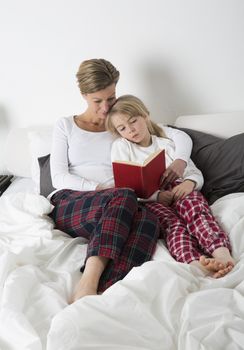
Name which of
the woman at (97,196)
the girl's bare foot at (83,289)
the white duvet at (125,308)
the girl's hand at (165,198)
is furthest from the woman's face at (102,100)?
the girl's bare foot at (83,289)

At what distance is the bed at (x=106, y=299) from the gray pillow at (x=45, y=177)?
0.22 meters

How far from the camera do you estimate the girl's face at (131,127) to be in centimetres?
166

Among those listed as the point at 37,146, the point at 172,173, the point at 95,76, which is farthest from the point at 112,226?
the point at 37,146

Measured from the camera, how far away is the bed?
2.90ft

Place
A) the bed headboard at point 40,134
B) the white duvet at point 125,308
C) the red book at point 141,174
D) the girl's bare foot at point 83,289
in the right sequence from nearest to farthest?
1. the white duvet at point 125,308
2. the girl's bare foot at point 83,289
3. the red book at point 141,174
4. the bed headboard at point 40,134

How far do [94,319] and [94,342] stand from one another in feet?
0.19

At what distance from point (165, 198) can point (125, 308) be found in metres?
0.68

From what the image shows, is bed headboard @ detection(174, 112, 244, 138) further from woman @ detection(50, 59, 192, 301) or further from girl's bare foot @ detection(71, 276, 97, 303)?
girl's bare foot @ detection(71, 276, 97, 303)

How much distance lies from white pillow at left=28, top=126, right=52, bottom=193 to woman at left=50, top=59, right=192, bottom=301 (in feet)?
0.65

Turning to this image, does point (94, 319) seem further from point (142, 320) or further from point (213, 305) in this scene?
point (213, 305)

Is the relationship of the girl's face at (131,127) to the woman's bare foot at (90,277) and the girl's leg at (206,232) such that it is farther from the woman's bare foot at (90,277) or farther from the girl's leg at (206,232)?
the woman's bare foot at (90,277)

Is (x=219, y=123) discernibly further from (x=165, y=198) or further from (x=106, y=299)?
(x=106, y=299)

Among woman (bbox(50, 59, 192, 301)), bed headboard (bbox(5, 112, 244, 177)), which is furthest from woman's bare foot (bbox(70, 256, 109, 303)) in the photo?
bed headboard (bbox(5, 112, 244, 177))

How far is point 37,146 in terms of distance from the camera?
196 cm
